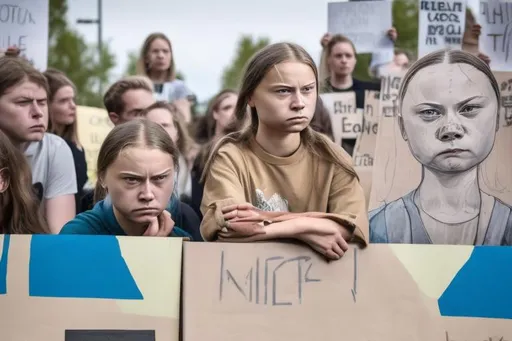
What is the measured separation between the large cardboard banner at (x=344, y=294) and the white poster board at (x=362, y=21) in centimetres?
410

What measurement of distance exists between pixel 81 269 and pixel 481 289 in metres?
1.24

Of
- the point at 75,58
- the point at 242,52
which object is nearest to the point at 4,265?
the point at 75,58

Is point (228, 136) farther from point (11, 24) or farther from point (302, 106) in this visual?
point (11, 24)

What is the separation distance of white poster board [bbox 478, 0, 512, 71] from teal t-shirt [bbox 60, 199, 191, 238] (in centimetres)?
275

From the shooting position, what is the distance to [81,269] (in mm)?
3236

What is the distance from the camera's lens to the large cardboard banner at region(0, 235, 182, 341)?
320cm

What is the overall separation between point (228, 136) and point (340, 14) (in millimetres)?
3860

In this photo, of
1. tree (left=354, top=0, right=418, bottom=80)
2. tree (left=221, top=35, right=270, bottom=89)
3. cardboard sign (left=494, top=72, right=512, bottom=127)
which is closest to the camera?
cardboard sign (left=494, top=72, right=512, bottom=127)

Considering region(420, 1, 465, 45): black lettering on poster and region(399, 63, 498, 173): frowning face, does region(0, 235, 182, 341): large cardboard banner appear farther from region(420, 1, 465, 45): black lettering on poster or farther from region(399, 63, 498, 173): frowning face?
region(420, 1, 465, 45): black lettering on poster

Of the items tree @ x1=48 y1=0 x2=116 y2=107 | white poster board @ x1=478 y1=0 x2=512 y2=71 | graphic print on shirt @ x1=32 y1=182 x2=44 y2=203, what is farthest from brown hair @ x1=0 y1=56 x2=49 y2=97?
tree @ x1=48 y1=0 x2=116 y2=107

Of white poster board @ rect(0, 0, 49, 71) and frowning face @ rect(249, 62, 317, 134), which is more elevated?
white poster board @ rect(0, 0, 49, 71)

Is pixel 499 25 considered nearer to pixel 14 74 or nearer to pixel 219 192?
pixel 14 74

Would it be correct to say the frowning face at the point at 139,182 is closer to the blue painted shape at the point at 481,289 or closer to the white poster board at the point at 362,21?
the blue painted shape at the point at 481,289

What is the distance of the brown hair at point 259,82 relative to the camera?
3.55m
